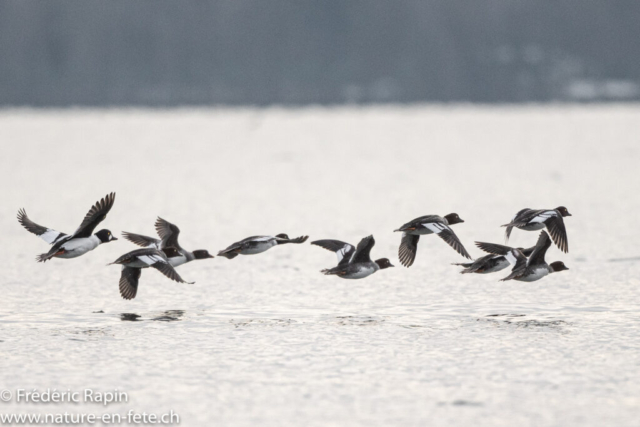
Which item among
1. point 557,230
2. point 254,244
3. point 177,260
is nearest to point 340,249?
point 254,244

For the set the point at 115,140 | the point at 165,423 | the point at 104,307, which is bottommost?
the point at 165,423

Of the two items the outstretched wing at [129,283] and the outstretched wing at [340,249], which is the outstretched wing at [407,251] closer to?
the outstretched wing at [340,249]

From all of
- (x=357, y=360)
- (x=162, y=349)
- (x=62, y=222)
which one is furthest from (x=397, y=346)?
(x=62, y=222)

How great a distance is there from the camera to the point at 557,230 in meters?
20.4

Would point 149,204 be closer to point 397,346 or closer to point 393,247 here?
point 393,247

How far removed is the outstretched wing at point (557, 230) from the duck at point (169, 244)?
6656 mm

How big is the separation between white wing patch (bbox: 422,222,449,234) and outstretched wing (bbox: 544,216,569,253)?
2116 mm

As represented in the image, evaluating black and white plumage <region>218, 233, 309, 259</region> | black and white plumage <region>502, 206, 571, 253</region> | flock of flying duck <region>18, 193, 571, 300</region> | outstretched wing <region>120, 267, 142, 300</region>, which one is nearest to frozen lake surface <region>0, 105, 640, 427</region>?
outstretched wing <region>120, 267, 142, 300</region>

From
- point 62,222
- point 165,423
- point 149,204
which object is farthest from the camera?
point 149,204

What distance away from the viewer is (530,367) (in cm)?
1627

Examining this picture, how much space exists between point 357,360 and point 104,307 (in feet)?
21.5

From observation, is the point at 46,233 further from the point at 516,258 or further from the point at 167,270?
the point at 516,258

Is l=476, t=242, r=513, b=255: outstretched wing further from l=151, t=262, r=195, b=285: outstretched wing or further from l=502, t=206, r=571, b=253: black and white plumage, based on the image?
l=151, t=262, r=195, b=285: outstretched wing

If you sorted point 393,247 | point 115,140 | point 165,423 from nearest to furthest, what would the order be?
point 165,423 → point 393,247 → point 115,140
